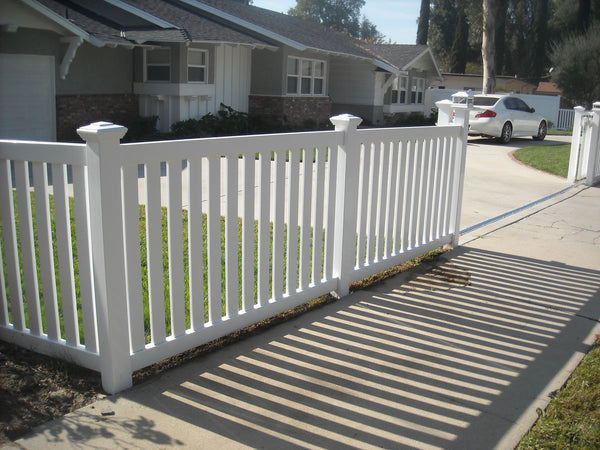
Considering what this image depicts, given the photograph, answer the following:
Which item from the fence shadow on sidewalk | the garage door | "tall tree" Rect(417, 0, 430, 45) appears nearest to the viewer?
the fence shadow on sidewalk

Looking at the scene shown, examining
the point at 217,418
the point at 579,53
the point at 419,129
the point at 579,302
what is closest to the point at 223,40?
the point at 419,129

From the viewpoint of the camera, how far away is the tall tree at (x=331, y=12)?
86.2 m

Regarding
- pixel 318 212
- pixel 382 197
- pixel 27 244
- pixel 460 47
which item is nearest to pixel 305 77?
pixel 382 197

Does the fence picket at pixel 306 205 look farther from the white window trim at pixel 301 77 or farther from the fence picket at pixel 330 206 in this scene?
the white window trim at pixel 301 77

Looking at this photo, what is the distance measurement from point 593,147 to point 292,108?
42.7 ft

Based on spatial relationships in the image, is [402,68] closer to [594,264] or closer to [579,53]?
[579,53]

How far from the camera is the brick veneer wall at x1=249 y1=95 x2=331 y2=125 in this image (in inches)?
884

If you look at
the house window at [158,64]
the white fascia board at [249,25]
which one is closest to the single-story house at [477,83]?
the white fascia board at [249,25]

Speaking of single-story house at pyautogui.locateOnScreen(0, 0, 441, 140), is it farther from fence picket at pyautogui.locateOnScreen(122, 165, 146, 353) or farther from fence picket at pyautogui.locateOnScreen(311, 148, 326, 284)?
fence picket at pyautogui.locateOnScreen(122, 165, 146, 353)

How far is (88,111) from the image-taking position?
16781 millimetres

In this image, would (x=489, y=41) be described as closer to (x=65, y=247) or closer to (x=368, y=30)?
(x=65, y=247)

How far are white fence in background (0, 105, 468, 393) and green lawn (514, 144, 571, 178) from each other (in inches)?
374

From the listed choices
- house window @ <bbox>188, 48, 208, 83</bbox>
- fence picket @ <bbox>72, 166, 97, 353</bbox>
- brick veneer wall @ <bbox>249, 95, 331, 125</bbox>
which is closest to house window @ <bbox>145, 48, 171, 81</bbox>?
house window @ <bbox>188, 48, 208, 83</bbox>

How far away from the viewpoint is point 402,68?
28.7 m
